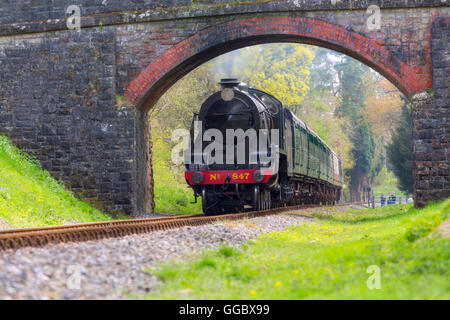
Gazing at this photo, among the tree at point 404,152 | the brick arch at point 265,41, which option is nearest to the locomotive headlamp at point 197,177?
the brick arch at point 265,41

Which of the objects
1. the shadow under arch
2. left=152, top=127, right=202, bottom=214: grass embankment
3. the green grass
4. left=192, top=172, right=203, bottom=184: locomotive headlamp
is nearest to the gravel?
the green grass

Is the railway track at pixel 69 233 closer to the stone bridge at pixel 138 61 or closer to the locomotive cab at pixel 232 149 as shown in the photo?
the locomotive cab at pixel 232 149

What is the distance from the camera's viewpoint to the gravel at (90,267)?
4.91 m

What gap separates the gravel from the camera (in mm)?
4914

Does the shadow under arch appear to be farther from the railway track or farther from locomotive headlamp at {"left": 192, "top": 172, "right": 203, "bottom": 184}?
the railway track

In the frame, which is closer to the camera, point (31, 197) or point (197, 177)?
point (31, 197)

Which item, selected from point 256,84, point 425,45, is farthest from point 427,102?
point 256,84

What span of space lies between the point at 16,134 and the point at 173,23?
6185mm

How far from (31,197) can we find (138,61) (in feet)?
17.9

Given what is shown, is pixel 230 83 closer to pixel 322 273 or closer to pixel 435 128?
pixel 435 128

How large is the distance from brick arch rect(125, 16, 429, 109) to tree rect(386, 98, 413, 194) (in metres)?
16.2

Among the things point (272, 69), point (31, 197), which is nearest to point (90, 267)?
point (31, 197)

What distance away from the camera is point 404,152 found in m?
31.6
